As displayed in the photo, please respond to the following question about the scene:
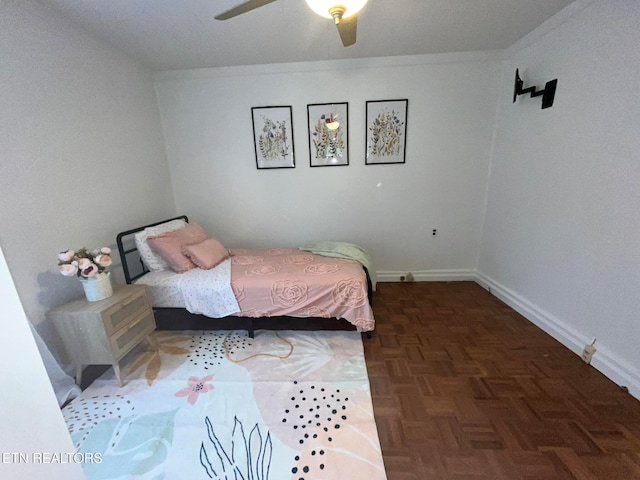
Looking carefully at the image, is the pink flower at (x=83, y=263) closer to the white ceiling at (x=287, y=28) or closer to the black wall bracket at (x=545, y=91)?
the white ceiling at (x=287, y=28)

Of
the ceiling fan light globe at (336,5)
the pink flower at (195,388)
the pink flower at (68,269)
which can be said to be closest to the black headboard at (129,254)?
the pink flower at (68,269)

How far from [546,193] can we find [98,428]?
391 cm

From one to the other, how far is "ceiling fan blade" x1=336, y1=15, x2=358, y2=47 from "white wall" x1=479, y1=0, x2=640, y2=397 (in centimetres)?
185

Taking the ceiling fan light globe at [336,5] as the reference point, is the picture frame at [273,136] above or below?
below

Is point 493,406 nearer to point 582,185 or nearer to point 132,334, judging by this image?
point 582,185

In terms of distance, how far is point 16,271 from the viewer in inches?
67.4

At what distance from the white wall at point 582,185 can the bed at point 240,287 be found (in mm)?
1640

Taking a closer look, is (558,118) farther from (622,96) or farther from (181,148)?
(181,148)

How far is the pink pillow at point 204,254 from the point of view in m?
2.54

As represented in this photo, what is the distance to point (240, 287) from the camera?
2291mm

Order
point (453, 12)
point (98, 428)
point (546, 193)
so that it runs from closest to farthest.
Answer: point (98, 428), point (453, 12), point (546, 193)

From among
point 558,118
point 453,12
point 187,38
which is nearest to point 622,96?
point 558,118

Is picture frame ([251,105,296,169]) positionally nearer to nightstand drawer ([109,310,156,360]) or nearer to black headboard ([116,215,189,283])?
black headboard ([116,215,189,283])

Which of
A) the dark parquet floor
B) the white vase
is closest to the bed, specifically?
the white vase
